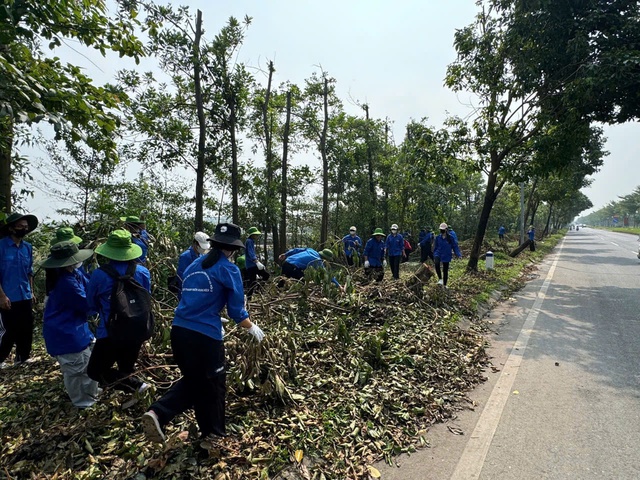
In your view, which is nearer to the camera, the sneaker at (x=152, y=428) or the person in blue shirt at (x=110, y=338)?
the sneaker at (x=152, y=428)

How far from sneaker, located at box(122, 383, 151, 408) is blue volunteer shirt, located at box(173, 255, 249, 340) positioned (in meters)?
0.89

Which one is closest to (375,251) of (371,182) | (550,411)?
(550,411)

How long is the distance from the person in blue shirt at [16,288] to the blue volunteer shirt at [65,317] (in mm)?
1374

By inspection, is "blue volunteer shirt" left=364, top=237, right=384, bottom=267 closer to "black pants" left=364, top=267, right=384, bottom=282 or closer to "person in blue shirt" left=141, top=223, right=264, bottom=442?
"black pants" left=364, top=267, right=384, bottom=282

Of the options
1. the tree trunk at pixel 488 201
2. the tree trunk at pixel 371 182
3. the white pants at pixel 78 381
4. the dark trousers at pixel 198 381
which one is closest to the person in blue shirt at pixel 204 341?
the dark trousers at pixel 198 381

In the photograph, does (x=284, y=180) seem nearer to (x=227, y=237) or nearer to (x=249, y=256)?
(x=249, y=256)

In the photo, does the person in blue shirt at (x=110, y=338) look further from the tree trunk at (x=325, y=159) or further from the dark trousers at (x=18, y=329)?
the tree trunk at (x=325, y=159)

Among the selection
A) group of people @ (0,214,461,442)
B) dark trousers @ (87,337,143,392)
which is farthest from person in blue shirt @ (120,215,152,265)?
dark trousers @ (87,337,143,392)

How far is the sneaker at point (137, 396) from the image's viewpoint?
3.32m

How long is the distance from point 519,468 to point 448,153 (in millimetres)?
10152

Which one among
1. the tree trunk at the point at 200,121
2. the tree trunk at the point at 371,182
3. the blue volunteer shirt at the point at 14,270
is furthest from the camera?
the tree trunk at the point at 371,182

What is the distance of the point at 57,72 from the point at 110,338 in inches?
99.4

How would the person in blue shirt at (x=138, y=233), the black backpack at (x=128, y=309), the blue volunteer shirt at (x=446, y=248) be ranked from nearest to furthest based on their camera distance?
the black backpack at (x=128, y=309), the person in blue shirt at (x=138, y=233), the blue volunteer shirt at (x=446, y=248)

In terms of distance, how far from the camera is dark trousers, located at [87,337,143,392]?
334 cm
